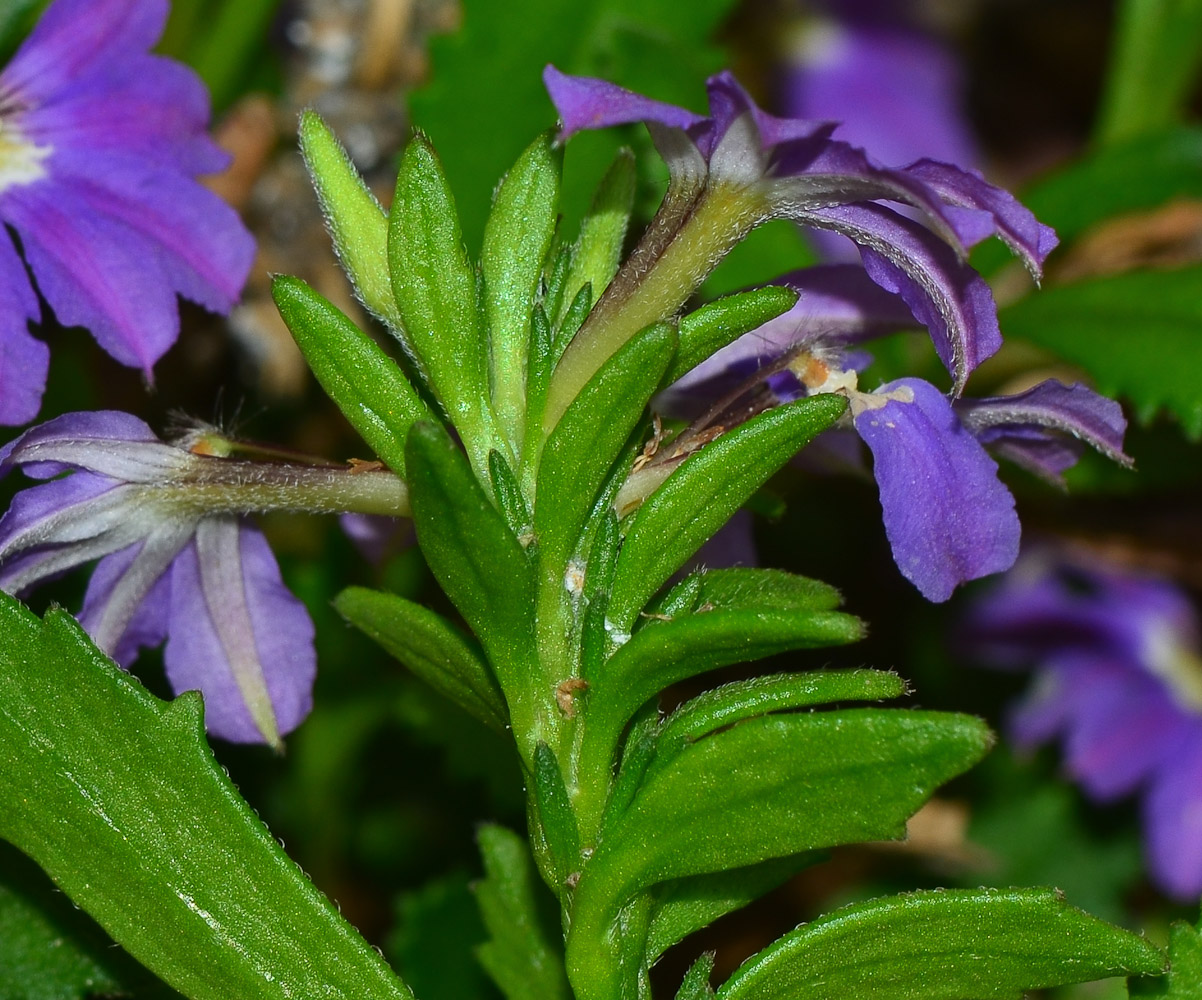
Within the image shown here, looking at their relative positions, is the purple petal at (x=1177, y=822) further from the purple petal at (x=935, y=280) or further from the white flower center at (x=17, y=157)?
the white flower center at (x=17, y=157)

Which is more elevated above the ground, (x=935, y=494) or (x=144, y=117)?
(x=144, y=117)

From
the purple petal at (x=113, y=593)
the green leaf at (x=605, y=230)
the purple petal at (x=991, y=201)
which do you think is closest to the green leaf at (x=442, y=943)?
the purple petal at (x=113, y=593)

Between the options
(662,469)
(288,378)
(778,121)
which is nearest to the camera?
(778,121)

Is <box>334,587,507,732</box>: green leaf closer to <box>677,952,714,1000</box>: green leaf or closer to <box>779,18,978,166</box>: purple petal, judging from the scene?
<box>677,952,714,1000</box>: green leaf

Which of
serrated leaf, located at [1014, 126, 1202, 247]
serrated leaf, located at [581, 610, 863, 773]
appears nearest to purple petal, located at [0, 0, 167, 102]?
serrated leaf, located at [581, 610, 863, 773]

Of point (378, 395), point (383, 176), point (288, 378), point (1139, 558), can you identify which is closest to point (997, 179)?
point (1139, 558)

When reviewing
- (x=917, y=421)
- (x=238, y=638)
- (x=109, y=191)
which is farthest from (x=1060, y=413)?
(x=109, y=191)

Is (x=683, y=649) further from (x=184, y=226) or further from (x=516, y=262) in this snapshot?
(x=184, y=226)

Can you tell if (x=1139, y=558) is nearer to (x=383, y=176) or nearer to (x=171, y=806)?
(x=383, y=176)
